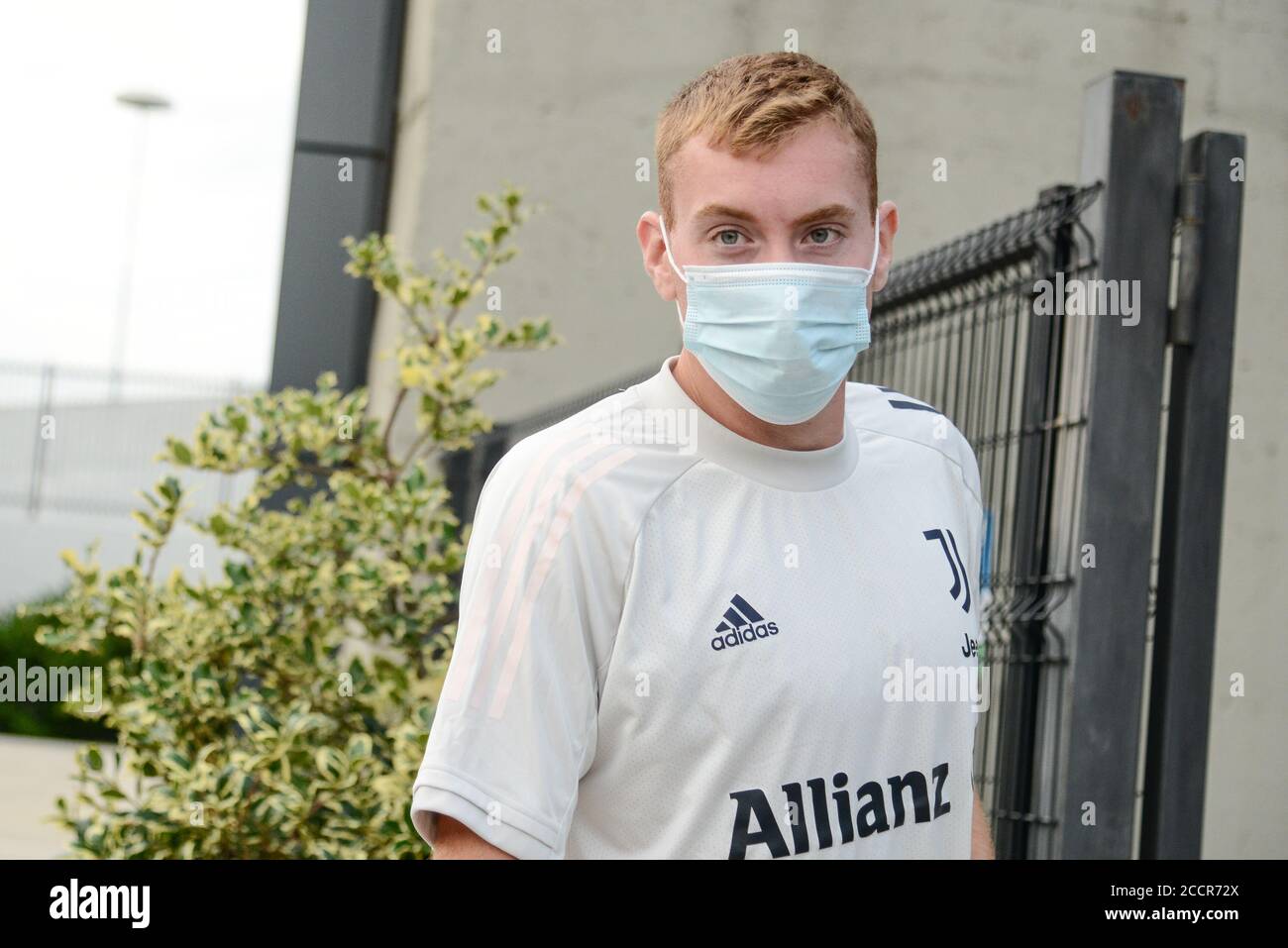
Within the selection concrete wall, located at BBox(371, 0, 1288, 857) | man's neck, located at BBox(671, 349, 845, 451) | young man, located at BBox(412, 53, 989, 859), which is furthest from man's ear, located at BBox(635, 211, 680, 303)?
concrete wall, located at BBox(371, 0, 1288, 857)

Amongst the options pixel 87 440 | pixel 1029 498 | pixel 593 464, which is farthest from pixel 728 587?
pixel 87 440

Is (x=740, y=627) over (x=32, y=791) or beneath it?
over

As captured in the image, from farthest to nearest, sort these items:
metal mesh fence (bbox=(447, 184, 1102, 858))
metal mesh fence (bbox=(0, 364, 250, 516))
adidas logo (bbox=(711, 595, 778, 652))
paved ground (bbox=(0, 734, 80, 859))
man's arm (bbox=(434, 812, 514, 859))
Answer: metal mesh fence (bbox=(0, 364, 250, 516)) → paved ground (bbox=(0, 734, 80, 859)) → metal mesh fence (bbox=(447, 184, 1102, 858)) → adidas logo (bbox=(711, 595, 778, 652)) → man's arm (bbox=(434, 812, 514, 859))

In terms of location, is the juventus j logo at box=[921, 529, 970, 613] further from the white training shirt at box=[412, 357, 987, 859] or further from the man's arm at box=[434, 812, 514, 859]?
the man's arm at box=[434, 812, 514, 859]

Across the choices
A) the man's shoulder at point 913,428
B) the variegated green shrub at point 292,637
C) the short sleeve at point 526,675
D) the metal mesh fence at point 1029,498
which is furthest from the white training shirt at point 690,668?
the variegated green shrub at point 292,637

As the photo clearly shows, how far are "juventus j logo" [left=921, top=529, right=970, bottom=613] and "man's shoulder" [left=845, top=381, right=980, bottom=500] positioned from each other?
15cm

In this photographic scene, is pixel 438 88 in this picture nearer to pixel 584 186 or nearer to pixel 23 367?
pixel 584 186

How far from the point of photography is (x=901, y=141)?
8.19 metres

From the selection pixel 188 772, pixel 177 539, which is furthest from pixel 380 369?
pixel 177 539

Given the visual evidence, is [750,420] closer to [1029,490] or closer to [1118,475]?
[1118,475]

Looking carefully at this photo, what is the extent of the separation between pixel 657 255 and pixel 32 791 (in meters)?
10.6

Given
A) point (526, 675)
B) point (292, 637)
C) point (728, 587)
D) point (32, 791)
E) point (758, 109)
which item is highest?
point (758, 109)

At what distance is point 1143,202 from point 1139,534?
0.79m

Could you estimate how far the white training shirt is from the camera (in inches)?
68.7
